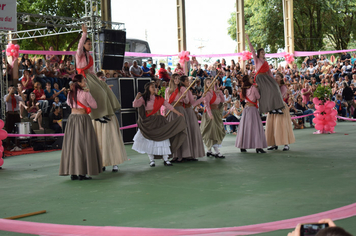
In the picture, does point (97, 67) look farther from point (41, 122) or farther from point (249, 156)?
point (249, 156)

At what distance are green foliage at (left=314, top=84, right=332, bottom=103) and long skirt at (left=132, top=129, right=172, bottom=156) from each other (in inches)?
265

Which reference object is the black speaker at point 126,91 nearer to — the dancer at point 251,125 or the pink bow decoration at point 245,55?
the dancer at point 251,125

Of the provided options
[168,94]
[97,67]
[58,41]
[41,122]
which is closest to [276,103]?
[168,94]

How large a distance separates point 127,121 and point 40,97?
2984 mm

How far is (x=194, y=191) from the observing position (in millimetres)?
5676

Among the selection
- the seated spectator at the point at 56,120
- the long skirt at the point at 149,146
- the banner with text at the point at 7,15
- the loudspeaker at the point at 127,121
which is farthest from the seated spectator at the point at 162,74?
the long skirt at the point at 149,146

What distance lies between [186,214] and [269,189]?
1556 mm

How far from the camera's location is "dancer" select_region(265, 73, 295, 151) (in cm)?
987

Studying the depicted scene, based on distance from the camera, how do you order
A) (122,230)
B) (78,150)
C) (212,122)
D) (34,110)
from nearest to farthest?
(122,230), (78,150), (212,122), (34,110)

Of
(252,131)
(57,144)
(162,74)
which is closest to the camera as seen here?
(252,131)

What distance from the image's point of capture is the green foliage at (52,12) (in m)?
23.5

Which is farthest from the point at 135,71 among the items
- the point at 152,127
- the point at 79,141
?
the point at 79,141

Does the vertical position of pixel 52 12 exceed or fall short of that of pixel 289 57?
it exceeds it

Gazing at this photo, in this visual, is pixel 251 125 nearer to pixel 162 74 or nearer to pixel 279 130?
pixel 279 130
